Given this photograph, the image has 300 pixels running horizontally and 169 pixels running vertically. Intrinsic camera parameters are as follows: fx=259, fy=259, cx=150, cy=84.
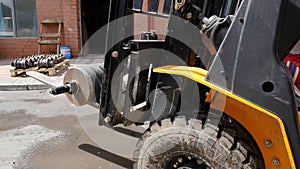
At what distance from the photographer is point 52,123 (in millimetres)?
4227

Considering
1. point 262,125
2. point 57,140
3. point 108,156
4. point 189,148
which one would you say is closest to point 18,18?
point 57,140

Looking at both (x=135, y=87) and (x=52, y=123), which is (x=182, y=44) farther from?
(x=52, y=123)

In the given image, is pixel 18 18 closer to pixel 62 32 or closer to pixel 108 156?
pixel 62 32


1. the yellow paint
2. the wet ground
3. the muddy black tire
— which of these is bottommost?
the wet ground

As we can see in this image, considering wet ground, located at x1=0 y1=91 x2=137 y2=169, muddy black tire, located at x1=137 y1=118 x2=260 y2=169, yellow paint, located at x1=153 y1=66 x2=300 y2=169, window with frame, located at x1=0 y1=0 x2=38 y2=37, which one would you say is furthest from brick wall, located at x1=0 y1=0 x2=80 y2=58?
yellow paint, located at x1=153 y1=66 x2=300 y2=169

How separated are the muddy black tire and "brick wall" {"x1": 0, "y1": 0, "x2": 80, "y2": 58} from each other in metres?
8.67

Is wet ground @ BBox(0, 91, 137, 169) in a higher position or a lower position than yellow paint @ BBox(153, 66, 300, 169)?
lower

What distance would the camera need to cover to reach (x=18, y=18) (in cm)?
984

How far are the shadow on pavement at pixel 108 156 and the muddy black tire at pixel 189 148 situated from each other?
1.12 m

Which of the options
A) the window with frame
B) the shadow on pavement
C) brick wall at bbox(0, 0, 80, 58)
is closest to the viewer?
the shadow on pavement

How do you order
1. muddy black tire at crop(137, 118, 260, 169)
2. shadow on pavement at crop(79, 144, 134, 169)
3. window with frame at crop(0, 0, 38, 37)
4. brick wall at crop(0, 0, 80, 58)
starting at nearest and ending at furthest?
1. muddy black tire at crop(137, 118, 260, 169)
2. shadow on pavement at crop(79, 144, 134, 169)
3. brick wall at crop(0, 0, 80, 58)
4. window with frame at crop(0, 0, 38, 37)

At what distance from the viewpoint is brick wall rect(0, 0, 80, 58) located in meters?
9.64

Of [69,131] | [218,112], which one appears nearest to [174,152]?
[218,112]

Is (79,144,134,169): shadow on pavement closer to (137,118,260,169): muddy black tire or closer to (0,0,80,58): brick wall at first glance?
(137,118,260,169): muddy black tire
